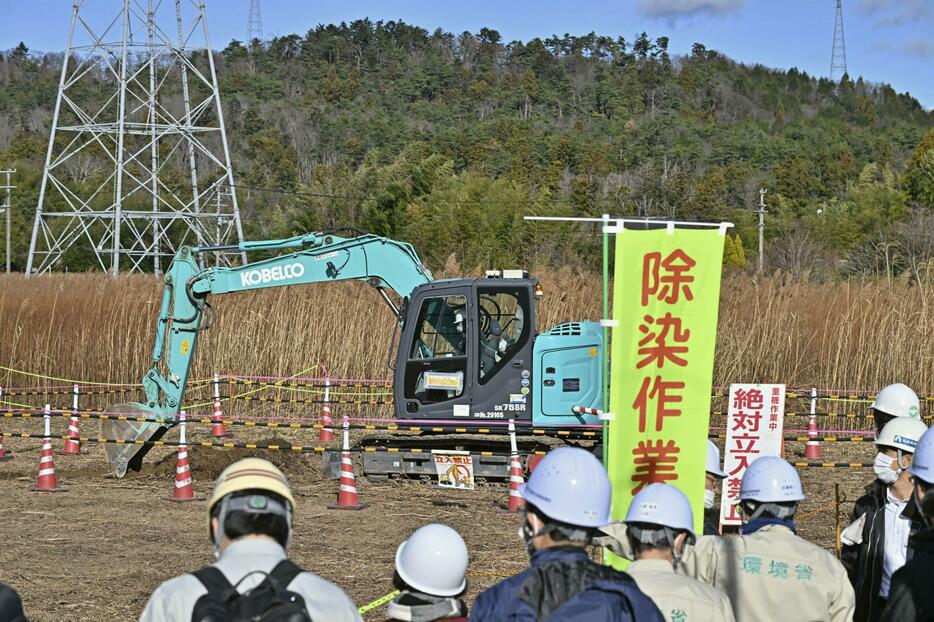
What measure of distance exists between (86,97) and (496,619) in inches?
3993

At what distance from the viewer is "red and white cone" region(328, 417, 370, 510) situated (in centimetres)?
1369

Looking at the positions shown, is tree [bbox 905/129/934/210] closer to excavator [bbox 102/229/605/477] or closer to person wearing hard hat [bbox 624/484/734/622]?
excavator [bbox 102/229/605/477]

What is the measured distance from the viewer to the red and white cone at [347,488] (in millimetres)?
13688

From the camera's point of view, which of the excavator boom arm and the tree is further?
the tree

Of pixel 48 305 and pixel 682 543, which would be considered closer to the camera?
pixel 682 543

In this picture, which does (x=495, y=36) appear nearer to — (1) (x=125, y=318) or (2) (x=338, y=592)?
(1) (x=125, y=318)

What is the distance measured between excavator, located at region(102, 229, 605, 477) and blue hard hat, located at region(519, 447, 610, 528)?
10791mm

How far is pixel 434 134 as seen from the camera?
8906cm

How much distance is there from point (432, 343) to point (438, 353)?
0.48 ft

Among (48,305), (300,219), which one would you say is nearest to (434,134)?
(300,219)

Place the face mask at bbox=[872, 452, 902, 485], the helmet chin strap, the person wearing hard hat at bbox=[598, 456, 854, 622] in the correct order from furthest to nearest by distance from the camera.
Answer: the face mask at bbox=[872, 452, 902, 485] → the person wearing hard hat at bbox=[598, 456, 854, 622] → the helmet chin strap

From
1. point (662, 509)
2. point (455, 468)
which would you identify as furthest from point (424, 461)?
point (662, 509)

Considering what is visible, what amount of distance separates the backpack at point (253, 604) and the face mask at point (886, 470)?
388 centimetres

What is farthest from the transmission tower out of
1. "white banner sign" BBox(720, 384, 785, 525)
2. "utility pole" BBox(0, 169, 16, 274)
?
"white banner sign" BBox(720, 384, 785, 525)
